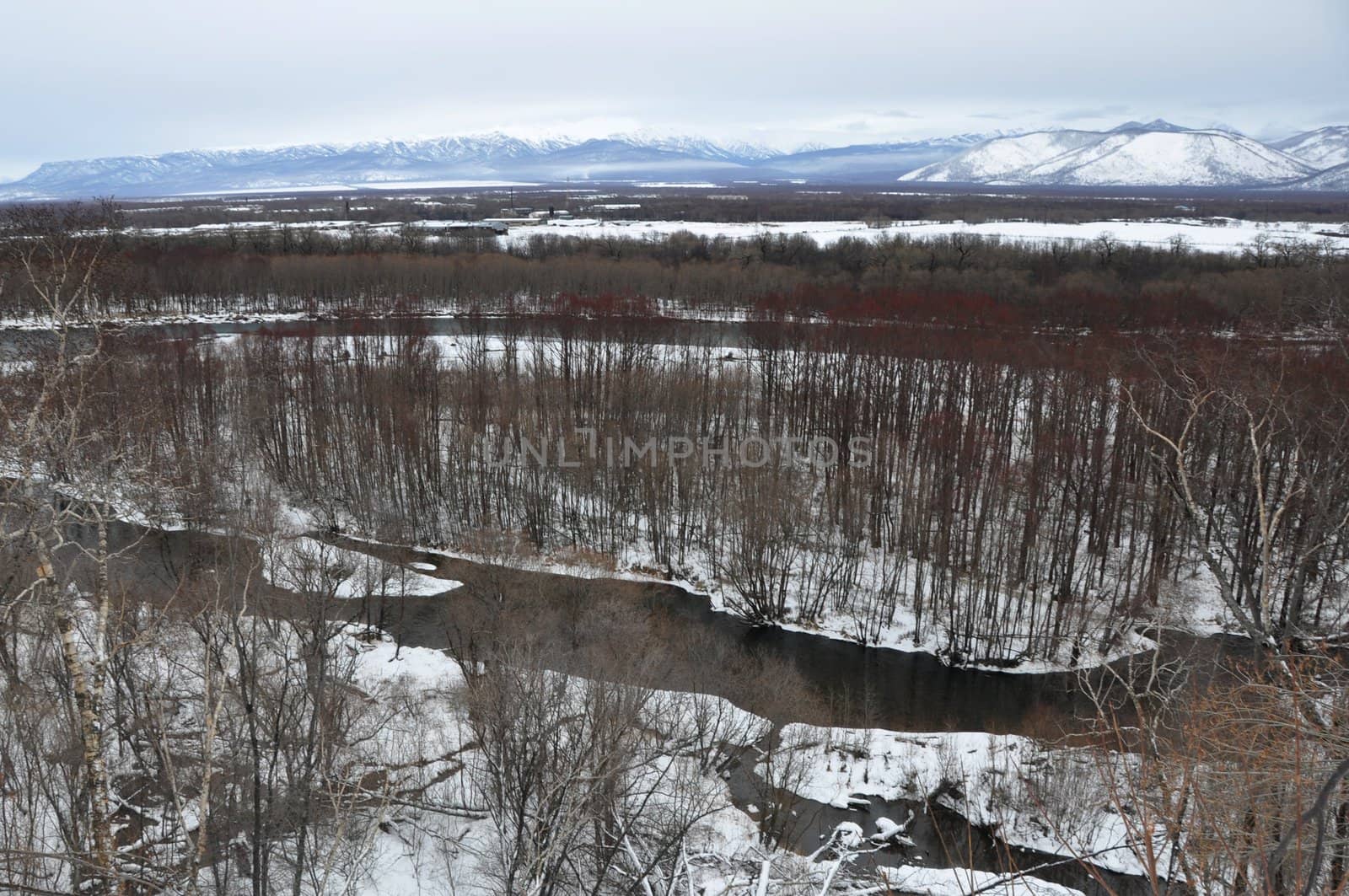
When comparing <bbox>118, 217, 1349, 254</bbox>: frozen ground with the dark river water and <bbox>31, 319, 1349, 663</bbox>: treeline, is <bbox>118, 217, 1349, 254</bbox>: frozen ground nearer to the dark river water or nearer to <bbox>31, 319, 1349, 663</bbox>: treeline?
<bbox>31, 319, 1349, 663</bbox>: treeline

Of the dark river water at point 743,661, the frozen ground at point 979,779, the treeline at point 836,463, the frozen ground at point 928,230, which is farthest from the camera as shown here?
the frozen ground at point 928,230

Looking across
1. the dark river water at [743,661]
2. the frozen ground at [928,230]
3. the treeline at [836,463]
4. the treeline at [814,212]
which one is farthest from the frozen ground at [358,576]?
the treeline at [814,212]

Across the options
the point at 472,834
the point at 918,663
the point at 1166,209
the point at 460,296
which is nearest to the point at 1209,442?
the point at 918,663

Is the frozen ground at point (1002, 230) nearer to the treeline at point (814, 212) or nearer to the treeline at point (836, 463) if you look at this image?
the treeline at point (814, 212)

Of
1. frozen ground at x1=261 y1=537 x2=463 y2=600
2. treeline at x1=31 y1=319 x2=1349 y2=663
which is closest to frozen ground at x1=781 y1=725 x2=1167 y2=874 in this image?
treeline at x1=31 y1=319 x2=1349 y2=663

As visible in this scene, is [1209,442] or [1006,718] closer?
[1006,718]

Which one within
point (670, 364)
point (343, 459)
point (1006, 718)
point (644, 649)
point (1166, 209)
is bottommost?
point (1006, 718)

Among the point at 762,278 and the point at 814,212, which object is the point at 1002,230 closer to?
the point at 814,212

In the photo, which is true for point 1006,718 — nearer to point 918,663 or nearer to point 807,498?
point 918,663
